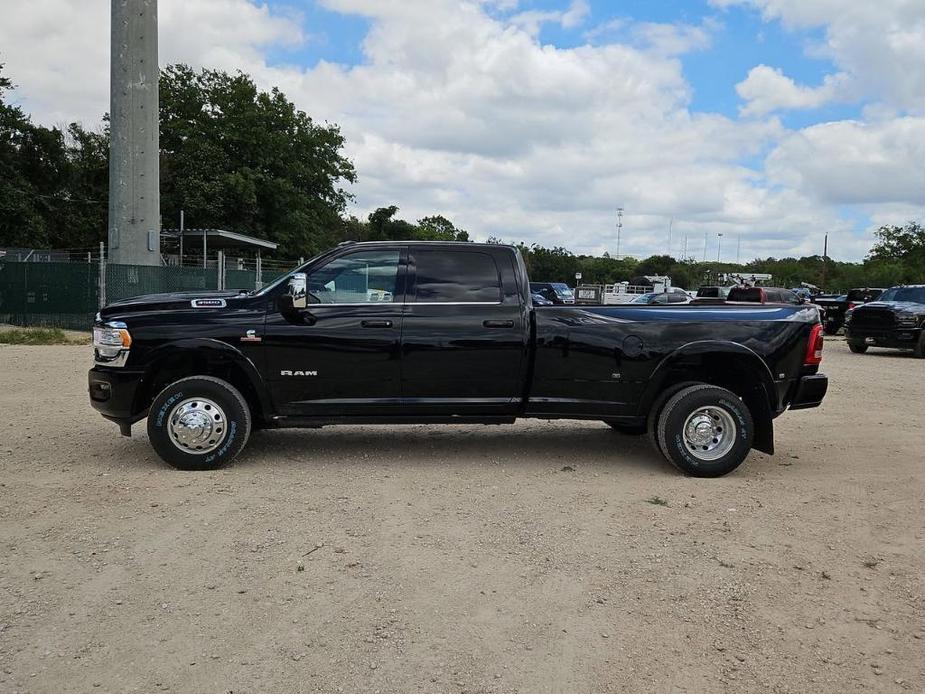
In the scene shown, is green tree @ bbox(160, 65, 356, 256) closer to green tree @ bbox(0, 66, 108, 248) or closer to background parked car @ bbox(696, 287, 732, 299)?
green tree @ bbox(0, 66, 108, 248)

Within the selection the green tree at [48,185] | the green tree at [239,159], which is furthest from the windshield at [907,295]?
the green tree at [48,185]

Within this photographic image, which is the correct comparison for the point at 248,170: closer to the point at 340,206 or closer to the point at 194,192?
the point at 194,192

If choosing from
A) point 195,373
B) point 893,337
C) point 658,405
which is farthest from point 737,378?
point 893,337

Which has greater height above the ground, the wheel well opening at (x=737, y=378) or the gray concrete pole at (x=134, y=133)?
the gray concrete pole at (x=134, y=133)

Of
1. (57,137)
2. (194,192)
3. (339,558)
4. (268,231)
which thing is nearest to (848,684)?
(339,558)

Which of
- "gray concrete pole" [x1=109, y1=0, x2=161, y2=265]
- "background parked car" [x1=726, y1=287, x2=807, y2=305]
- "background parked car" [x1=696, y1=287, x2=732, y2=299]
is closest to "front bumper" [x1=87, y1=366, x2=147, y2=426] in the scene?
"gray concrete pole" [x1=109, y1=0, x2=161, y2=265]

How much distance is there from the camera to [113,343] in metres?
6.30

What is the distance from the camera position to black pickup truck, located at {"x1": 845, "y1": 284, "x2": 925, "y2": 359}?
1880 cm

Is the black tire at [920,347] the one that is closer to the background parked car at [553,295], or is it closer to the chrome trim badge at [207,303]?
the background parked car at [553,295]

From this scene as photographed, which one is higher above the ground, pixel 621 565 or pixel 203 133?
Answer: pixel 203 133

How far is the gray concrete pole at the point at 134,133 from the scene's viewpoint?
53.2 ft

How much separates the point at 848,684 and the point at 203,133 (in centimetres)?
4533

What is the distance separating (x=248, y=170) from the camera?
139 feet

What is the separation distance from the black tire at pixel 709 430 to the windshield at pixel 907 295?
16.2 meters
